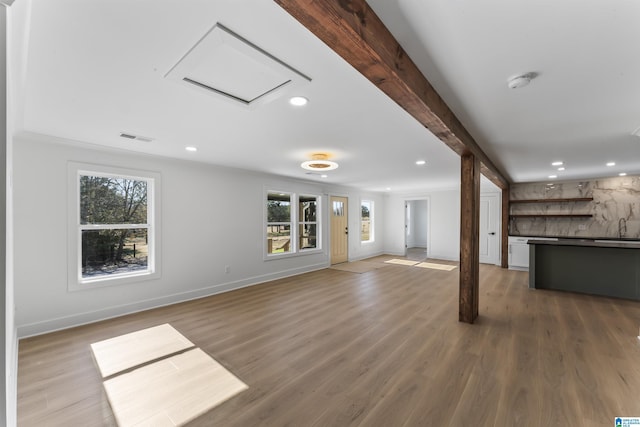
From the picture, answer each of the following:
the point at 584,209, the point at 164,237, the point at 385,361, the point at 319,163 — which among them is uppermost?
the point at 319,163

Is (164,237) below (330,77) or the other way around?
below

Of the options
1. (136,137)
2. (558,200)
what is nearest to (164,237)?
(136,137)

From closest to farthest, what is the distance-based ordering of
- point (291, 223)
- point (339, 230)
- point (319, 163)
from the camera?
point (319, 163)
point (291, 223)
point (339, 230)

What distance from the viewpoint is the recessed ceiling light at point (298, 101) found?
7.02 ft


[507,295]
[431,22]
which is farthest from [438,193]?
[431,22]

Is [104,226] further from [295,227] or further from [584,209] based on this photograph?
[584,209]

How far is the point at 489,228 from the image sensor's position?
7742 millimetres

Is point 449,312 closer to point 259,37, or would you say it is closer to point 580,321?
point 580,321

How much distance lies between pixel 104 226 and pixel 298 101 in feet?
11.2

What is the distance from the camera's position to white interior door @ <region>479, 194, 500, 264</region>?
301 inches

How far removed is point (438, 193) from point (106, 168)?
848 cm

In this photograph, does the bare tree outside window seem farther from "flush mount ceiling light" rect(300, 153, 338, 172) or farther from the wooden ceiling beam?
the wooden ceiling beam

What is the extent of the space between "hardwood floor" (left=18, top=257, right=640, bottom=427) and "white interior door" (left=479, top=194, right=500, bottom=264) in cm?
318

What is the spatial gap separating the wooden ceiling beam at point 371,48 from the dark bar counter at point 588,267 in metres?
4.69
